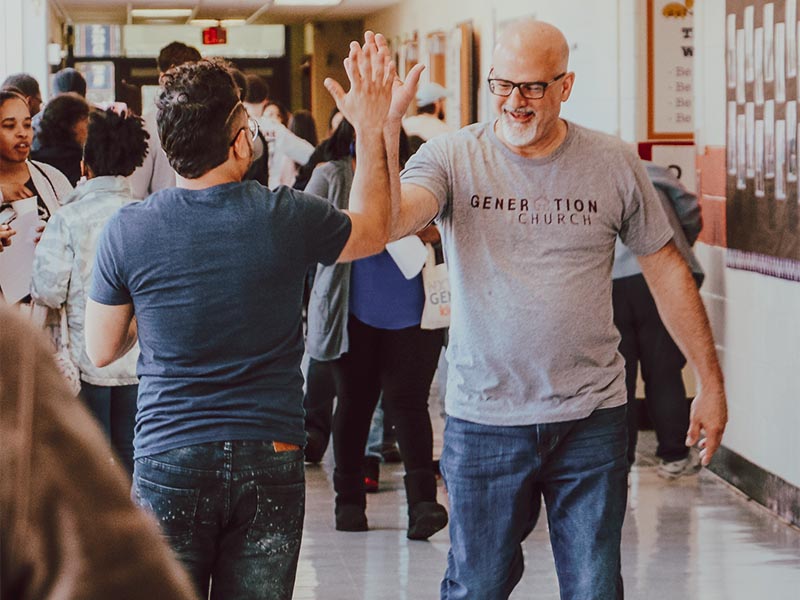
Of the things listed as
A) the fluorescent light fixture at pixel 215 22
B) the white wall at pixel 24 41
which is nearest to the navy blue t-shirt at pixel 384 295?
the white wall at pixel 24 41

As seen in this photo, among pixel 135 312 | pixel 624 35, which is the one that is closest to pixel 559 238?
pixel 135 312

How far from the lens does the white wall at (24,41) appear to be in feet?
34.2

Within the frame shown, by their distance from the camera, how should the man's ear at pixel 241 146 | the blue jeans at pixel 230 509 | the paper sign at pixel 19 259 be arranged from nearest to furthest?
1. the blue jeans at pixel 230 509
2. the man's ear at pixel 241 146
3. the paper sign at pixel 19 259

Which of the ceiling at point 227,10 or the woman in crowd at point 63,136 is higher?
the ceiling at point 227,10

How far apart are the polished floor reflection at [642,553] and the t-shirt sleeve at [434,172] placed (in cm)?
199

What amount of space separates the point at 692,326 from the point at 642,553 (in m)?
2.19

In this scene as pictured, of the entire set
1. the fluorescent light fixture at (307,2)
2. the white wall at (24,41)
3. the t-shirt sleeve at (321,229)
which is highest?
the fluorescent light fixture at (307,2)

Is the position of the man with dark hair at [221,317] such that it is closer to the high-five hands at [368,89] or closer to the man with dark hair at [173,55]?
the high-five hands at [368,89]

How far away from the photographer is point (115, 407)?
15.6 ft

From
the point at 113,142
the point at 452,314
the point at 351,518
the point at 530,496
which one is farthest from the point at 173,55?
the point at 530,496

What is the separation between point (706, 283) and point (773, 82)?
50.2 inches

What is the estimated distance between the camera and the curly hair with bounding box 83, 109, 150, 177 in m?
4.56

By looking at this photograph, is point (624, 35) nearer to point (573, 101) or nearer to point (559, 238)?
point (573, 101)

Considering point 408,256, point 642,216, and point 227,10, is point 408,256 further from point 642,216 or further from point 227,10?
point 227,10
